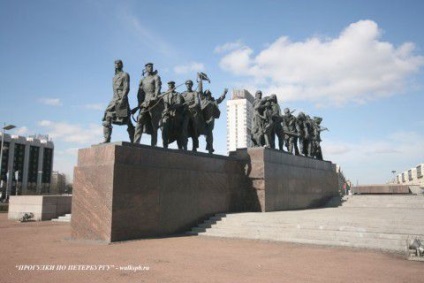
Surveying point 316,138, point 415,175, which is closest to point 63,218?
point 316,138

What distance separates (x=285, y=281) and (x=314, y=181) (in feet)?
48.7

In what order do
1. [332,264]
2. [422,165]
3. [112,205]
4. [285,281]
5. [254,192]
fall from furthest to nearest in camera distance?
1. [422,165]
2. [254,192]
3. [112,205]
4. [332,264]
5. [285,281]

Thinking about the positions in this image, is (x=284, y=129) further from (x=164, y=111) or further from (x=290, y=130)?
(x=164, y=111)

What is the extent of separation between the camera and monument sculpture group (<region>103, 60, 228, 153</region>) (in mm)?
10945

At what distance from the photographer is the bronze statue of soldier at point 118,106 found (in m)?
10.8

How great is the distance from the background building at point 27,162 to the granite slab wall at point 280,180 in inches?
2753

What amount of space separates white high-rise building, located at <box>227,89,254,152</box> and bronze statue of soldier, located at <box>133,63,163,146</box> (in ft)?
73.3

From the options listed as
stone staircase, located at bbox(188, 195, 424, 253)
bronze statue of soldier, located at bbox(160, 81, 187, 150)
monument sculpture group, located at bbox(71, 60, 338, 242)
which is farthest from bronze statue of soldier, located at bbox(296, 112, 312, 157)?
stone staircase, located at bbox(188, 195, 424, 253)

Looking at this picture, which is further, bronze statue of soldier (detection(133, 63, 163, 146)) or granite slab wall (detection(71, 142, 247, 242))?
bronze statue of soldier (detection(133, 63, 163, 146))

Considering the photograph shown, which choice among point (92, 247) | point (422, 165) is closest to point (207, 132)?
point (92, 247)

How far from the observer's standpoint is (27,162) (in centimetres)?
8538

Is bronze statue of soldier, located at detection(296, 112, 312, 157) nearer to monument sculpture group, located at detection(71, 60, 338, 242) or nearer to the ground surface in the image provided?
monument sculpture group, located at detection(71, 60, 338, 242)

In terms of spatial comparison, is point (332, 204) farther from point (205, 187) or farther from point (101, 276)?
point (101, 276)

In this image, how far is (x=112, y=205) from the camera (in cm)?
959
